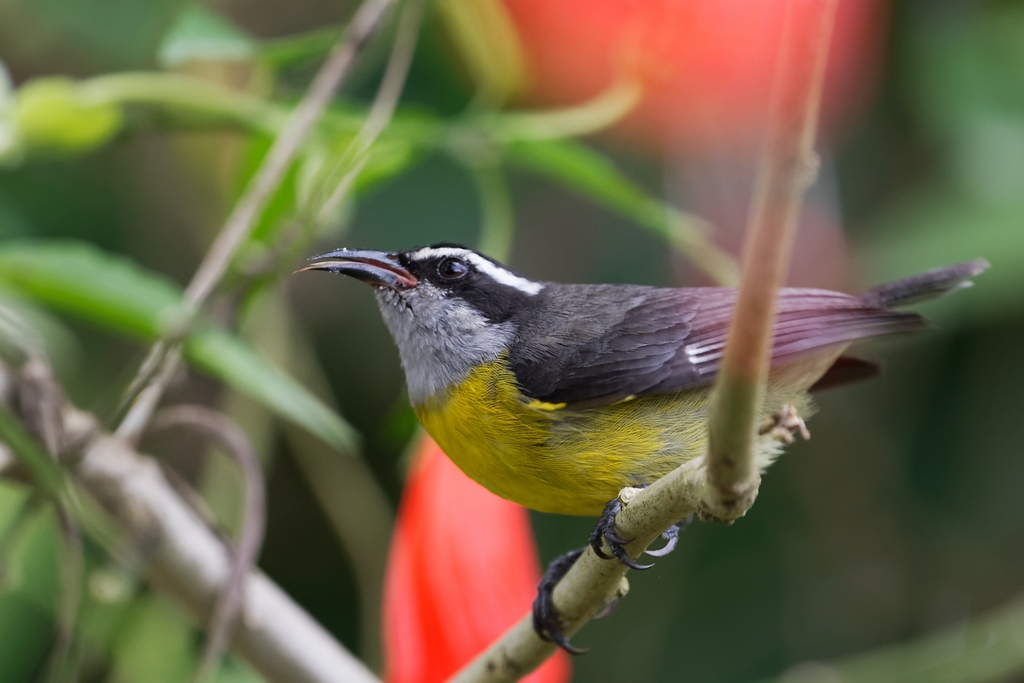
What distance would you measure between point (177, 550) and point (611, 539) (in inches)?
31.1

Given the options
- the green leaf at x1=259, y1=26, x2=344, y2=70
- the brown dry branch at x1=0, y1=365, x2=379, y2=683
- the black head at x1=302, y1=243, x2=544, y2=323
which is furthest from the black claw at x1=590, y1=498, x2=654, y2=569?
the green leaf at x1=259, y1=26, x2=344, y2=70

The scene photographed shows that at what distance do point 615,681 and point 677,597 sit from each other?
0.27m

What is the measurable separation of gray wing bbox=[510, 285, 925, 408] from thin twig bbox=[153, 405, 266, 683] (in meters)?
0.47

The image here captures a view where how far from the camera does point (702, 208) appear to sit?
2.79 m

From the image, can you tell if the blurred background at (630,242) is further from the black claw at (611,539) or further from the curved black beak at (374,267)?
the black claw at (611,539)

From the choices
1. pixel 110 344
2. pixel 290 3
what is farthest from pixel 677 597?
pixel 290 3

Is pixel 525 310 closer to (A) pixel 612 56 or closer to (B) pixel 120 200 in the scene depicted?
(A) pixel 612 56

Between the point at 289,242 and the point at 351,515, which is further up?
the point at 289,242

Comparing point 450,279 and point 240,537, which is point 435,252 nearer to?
point 450,279

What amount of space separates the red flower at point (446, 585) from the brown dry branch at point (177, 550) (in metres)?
0.12

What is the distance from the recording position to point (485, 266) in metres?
1.91

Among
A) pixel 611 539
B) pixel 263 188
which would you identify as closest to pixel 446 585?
pixel 611 539

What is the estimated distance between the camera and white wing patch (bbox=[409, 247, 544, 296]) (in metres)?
1.88

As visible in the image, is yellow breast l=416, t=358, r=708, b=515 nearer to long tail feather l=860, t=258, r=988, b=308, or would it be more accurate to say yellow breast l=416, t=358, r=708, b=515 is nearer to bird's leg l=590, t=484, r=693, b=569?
bird's leg l=590, t=484, r=693, b=569
